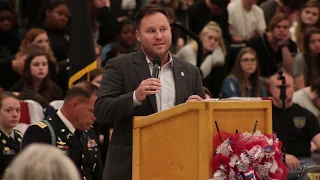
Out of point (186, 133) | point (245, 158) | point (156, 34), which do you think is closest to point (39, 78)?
point (156, 34)

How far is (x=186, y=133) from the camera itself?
202 inches

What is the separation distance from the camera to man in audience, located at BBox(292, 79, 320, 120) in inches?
438

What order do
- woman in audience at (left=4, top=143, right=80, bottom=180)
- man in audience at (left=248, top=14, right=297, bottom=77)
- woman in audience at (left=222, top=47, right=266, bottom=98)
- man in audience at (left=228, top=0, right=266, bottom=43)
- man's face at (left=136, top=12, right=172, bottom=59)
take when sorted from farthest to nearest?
man in audience at (left=228, top=0, right=266, bottom=43) → man in audience at (left=248, top=14, right=297, bottom=77) → woman in audience at (left=222, top=47, right=266, bottom=98) → man's face at (left=136, top=12, right=172, bottom=59) → woman in audience at (left=4, top=143, right=80, bottom=180)

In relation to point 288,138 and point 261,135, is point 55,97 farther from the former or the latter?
point 261,135

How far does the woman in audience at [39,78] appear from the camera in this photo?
10555 millimetres

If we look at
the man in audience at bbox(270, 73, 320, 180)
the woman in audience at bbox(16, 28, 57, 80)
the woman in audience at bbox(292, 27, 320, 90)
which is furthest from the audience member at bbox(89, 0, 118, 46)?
the man in audience at bbox(270, 73, 320, 180)

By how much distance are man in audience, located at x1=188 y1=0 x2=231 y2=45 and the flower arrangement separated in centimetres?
865

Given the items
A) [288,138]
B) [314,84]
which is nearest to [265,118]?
[288,138]

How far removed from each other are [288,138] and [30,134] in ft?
13.7

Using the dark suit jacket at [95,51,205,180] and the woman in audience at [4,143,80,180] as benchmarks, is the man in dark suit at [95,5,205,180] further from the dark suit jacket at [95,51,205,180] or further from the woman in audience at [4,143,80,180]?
the woman in audience at [4,143,80,180]

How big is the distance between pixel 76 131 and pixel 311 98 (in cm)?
477

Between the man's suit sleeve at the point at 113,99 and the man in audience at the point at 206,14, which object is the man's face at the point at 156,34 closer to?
the man's suit sleeve at the point at 113,99

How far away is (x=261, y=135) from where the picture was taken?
5.11 metres

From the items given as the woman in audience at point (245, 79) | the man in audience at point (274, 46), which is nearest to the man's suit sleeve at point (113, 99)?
the woman in audience at point (245, 79)
